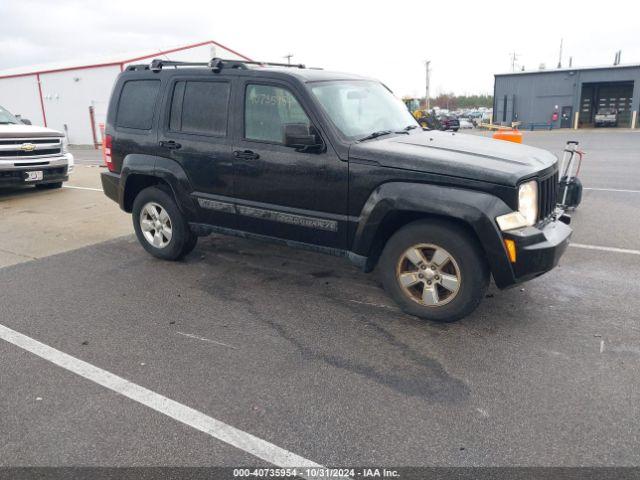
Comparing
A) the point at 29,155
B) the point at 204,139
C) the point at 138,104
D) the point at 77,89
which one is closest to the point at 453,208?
the point at 204,139

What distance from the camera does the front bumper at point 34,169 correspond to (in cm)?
926

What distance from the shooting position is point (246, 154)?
4785 millimetres

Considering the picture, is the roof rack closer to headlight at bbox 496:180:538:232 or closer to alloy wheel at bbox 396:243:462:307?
alloy wheel at bbox 396:243:462:307

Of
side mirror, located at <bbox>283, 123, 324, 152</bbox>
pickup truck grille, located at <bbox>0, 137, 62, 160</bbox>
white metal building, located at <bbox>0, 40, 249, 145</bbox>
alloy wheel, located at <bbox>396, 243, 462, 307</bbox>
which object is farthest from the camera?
white metal building, located at <bbox>0, 40, 249, 145</bbox>

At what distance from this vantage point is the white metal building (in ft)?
90.9

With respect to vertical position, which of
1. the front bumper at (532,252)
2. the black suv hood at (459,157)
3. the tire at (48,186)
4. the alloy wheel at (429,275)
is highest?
the black suv hood at (459,157)

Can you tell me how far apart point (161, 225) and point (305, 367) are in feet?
9.66

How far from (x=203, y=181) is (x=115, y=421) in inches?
108

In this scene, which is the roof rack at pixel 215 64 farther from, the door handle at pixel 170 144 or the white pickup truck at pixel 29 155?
the white pickup truck at pixel 29 155

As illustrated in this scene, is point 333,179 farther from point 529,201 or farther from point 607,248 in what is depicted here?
point 607,248

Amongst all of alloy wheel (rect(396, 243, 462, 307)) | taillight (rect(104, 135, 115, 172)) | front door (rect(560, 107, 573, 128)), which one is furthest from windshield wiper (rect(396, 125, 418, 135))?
front door (rect(560, 107, 573, 128))

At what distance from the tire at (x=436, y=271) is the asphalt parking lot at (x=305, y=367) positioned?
162 mm

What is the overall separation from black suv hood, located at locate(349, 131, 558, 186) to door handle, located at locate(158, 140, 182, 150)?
2.00 metres

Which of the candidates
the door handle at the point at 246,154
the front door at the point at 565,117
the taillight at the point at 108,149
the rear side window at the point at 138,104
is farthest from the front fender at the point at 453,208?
the front door at the point at 565,117
